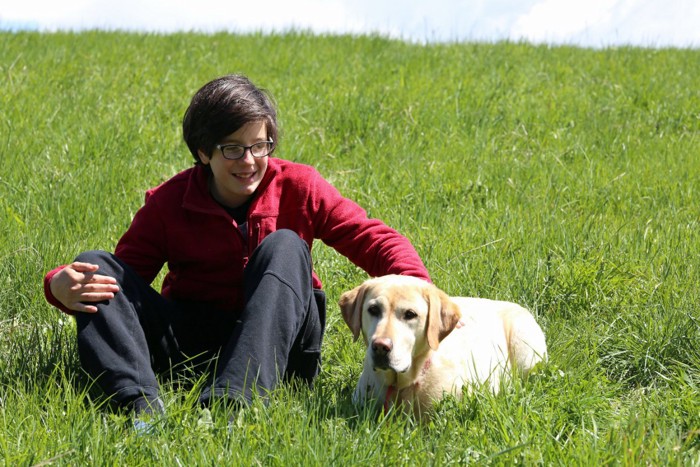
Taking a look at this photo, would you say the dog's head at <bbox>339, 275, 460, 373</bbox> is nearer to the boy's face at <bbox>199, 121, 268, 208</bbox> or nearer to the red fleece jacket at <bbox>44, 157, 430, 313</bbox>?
the red fleece jacket at <bbox>44, 157, 430, 313</bbox>

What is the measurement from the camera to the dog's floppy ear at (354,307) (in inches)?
130

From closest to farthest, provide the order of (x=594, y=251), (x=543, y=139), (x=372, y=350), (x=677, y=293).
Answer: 1. (x=372, y=350)
2. (x=677, y=293)
3. (x=594, y=251)
4. (x=543, y=139)

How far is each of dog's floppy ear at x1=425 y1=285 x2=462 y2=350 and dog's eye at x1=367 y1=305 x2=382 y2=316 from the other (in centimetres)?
19

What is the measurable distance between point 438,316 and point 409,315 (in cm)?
12

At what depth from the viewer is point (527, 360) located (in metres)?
3.83

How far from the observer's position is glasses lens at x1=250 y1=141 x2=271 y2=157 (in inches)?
141

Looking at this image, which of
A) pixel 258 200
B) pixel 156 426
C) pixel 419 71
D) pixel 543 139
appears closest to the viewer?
pixel 156 426

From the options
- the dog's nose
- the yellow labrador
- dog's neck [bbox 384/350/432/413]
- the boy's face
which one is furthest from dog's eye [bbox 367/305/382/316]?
the boy's face

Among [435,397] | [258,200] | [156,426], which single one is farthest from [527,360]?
[156,426]

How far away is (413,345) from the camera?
127 inches

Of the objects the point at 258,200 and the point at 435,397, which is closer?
the point at 435,397

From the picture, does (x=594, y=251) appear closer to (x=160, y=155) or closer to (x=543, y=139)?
(x=543, y=139)

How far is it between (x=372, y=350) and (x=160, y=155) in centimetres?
384

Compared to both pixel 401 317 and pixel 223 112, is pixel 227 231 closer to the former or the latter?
pixel 223 112
